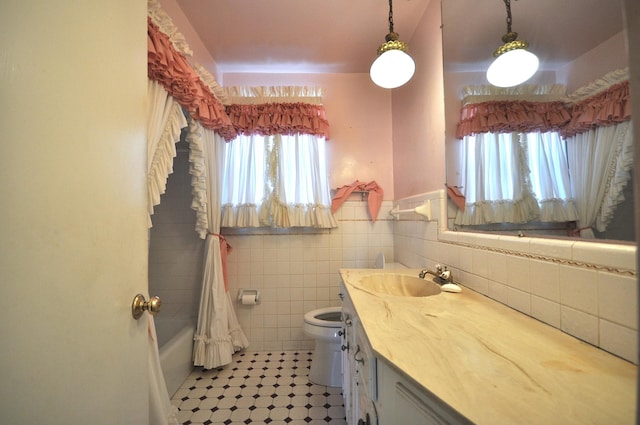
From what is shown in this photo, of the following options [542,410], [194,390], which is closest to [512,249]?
[542,410]

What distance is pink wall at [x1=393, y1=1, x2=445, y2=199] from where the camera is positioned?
4.49 ft

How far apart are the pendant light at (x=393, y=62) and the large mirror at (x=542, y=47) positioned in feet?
0.72

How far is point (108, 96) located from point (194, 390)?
183 cm

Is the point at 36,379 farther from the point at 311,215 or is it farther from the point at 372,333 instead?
the point at 311,215

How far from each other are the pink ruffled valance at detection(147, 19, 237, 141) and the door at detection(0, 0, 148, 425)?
→ 43 cm

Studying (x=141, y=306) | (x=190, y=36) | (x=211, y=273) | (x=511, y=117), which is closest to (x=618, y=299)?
(x=511, y=117)

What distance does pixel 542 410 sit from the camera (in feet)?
1.21

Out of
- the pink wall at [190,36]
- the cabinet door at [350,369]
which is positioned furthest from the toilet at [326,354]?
the pink wall at [190,36]

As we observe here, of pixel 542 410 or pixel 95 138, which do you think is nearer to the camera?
pixel 542 410

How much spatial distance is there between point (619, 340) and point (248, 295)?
2.00 m

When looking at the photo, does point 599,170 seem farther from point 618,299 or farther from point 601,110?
point 618,299

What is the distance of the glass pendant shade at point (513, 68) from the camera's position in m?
0.83

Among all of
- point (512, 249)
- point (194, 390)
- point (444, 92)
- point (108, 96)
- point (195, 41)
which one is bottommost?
point (194, 390)

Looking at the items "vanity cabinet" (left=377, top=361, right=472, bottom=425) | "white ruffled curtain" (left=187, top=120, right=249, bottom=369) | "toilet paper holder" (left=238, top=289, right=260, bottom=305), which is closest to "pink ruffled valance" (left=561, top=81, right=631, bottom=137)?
"vanity cabinet" (left=377, top=361, right=472, bottom=425)
